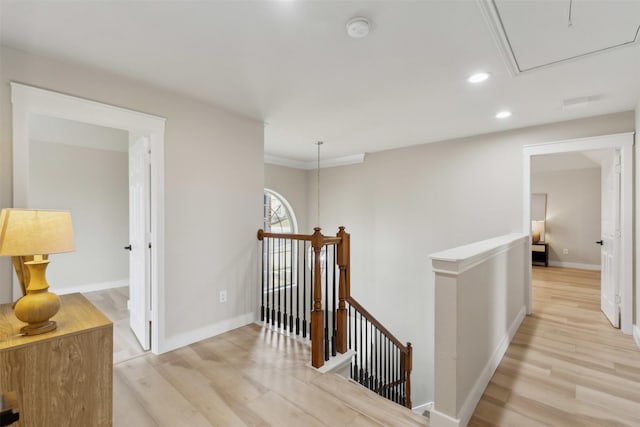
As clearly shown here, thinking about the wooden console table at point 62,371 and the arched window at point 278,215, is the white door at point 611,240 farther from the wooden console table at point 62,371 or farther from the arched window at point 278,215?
the arched window at point 278,215

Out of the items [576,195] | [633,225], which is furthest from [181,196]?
[576,195]

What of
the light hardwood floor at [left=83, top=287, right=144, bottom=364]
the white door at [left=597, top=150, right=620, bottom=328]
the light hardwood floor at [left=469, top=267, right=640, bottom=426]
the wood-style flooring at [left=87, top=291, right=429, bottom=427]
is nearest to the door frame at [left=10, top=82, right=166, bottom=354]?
the light hardwood floor at [left=83, top=287, right=144, bottom=364]

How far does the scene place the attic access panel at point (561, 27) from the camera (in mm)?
1536

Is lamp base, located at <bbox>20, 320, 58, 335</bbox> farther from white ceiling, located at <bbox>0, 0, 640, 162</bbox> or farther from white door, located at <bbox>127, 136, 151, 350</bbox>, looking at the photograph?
white ceiling, located at <bbox>0, 0, 640, 162</bbox>

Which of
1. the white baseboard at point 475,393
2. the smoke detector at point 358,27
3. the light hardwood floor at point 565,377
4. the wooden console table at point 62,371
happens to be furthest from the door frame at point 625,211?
the wooden console table at point 62,371

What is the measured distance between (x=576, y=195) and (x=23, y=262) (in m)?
9.22

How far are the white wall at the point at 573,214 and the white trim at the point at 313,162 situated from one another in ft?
16.6

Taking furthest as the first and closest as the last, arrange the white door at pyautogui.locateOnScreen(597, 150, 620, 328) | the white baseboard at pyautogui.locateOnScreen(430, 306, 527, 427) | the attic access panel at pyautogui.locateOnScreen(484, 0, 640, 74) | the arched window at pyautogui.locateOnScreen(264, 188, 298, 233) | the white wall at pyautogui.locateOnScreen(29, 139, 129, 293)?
the arched window at pyautogui.locateOnScreen(264, 188, 298, 233)
the white wall at pyautogui.locateOnScreen(29, 139, 129, 293)
the white door at pyautogui.locateOnScreen(597, 150, 620, 328)
the white baseboard at pyautogui.locateOnScreen(430, 306, 527, 427)
the attic access panel at pyautogui.locateOnScreen(484, 0, 640, 74)

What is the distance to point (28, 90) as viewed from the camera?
1.96 metres

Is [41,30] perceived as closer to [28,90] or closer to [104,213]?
[28,90]

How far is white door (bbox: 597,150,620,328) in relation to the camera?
3.14m

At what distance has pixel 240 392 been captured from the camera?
2.03 m

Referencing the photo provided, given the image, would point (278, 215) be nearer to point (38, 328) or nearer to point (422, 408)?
point (422, 408)

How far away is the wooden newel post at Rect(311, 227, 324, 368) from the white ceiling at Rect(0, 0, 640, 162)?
52.1 inches
